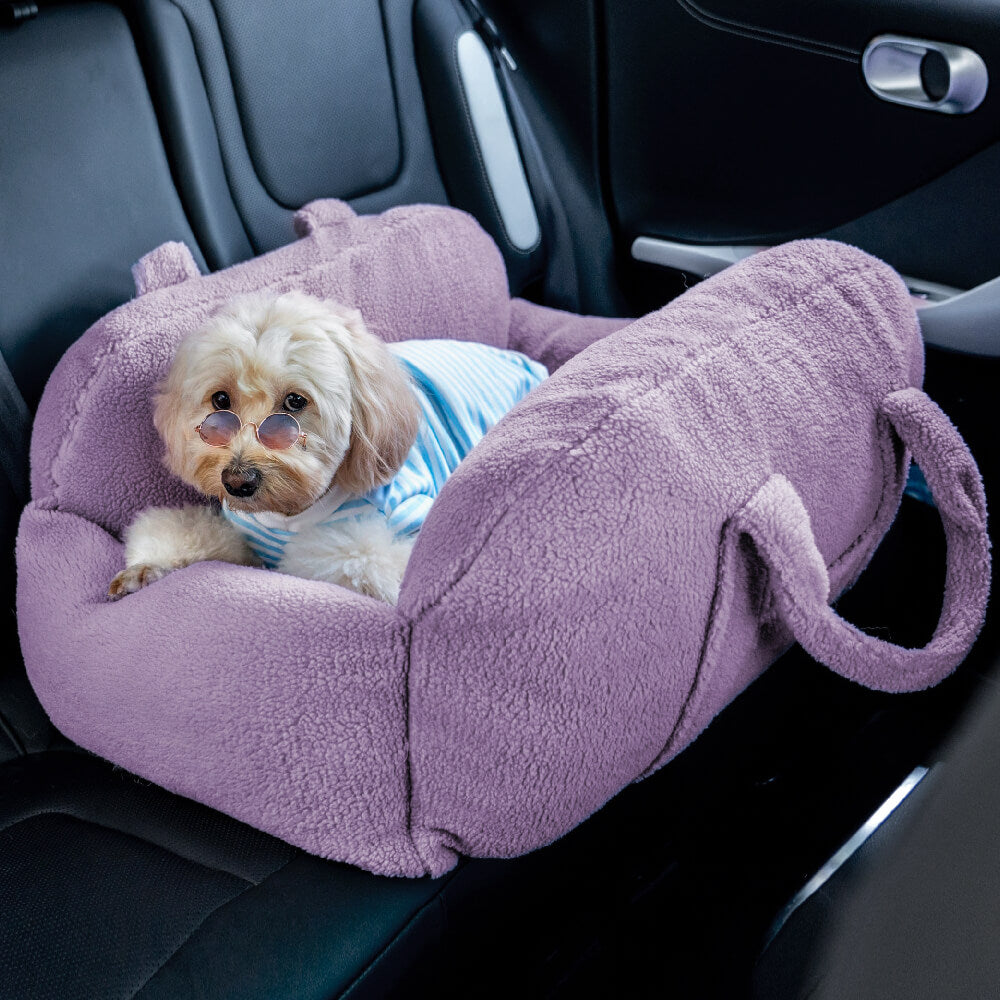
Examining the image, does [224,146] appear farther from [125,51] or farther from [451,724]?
[451,724]

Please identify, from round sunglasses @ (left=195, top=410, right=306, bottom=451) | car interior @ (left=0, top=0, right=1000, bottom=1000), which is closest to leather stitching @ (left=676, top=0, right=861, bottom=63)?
car interior @ (left=0, top=0, right=1000, bottom=1000)

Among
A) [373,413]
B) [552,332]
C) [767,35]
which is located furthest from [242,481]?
[767,35]

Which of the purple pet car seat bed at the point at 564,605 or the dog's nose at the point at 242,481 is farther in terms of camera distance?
the dog's nose at the point at 242,481

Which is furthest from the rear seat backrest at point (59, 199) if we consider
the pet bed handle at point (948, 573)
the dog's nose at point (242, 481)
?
the pet bed handle at point (948, 573)

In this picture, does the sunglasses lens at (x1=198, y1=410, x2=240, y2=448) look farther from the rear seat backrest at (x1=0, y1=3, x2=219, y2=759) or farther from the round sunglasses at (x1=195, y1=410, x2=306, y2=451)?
the rear seat backrest at (x1=0, y1=3, x2=219, y2=759)

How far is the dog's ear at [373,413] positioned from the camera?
1148 mm

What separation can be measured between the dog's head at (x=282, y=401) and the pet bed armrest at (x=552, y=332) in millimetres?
520

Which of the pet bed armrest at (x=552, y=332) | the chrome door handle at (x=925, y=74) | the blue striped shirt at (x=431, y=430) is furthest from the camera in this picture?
the pet bed armrest at (x=552, y=332)

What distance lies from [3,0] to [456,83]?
73 cm

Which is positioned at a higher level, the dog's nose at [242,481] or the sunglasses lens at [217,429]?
the sunglasses lens at [217,429]

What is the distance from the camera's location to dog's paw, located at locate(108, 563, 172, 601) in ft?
3.68

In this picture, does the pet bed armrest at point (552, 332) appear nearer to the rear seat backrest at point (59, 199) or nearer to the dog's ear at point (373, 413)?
the dog's ear at point (373, 413)

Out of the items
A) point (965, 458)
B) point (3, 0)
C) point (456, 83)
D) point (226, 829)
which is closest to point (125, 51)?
Answer: point (3, 0)

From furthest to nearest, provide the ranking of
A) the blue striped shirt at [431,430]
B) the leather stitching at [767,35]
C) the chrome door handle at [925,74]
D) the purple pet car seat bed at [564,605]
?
1. the leather stitching at [767,35]
2. the chrome door handle at [925,74]
3. the blue striped shirt at [431,430]
4. the purple pet car seat bed at [564,605]
